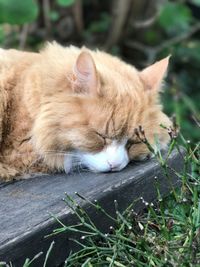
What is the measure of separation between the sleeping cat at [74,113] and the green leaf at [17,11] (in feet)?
3.35

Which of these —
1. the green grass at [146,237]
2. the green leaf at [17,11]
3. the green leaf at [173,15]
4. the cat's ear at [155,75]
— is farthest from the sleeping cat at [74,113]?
the green leaf at [173,15]

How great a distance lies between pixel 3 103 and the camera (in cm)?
252

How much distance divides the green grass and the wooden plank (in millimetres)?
35

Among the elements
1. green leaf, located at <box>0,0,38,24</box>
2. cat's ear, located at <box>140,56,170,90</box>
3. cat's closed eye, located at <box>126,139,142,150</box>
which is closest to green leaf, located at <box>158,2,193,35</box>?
green leaf, located at <box>0,0,38,24</box>

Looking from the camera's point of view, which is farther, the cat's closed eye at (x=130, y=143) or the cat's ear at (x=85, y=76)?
the cat's closed eye at (x=130, y=143)

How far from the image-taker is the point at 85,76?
238 cm

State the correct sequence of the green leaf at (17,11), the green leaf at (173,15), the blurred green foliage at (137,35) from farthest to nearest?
1. the blurred green foliage at (137,35)
2. the green leaf at (173,15)
3. the green leaf at (17,11)

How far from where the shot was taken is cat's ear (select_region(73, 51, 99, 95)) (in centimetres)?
231

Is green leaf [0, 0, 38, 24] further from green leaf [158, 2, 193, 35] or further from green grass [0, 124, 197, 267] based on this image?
green grass [0, 124, 197, 267]

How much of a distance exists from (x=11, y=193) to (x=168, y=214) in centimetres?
60

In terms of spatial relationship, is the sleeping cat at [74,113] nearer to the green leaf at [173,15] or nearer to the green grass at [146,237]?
the green grass at [146,237]

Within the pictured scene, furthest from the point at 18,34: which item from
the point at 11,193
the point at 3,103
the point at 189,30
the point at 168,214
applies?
the point at 168,214

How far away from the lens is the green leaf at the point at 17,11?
3549 millimetres

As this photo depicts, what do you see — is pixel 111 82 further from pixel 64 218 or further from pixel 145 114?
pixel 64 218
